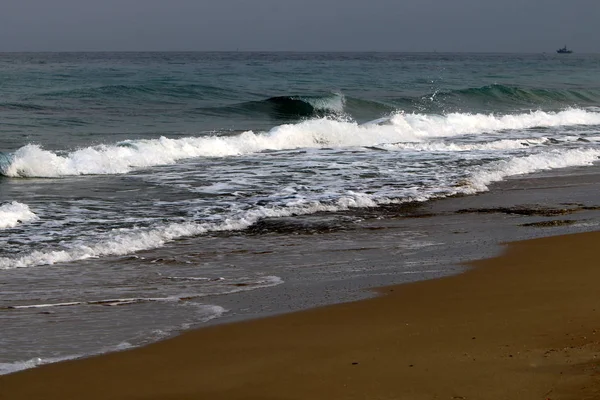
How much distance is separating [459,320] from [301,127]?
14657 mm

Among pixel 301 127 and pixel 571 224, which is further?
pixel 301 127

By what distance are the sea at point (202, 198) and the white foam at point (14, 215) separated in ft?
0.08

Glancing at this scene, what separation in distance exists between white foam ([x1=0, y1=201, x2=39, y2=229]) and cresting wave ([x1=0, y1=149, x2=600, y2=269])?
52.2 inches

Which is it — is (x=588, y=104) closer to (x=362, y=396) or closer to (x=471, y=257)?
(x=471, y=257)

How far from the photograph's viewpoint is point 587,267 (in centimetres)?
729

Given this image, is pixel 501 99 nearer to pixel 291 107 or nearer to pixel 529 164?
pixel 291 107

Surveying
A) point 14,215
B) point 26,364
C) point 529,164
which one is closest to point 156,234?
point 14,215

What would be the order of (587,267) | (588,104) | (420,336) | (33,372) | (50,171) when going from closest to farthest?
1. (33,372)
2. (420,336)
3. (587,267)
4. (50,171)
5. (588,104)

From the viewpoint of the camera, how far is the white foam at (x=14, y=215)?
9.12 m

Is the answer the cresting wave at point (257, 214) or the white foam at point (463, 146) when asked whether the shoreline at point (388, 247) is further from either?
the white foam at point (463, 146)

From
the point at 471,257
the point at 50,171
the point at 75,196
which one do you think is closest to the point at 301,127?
the point at 50,171

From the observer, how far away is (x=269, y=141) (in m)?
18.9

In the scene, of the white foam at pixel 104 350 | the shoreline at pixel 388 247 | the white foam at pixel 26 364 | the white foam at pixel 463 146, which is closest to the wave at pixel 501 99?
the white foam at pixel 463 146

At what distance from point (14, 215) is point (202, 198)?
8.41 feet
